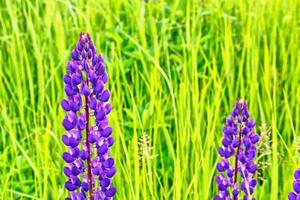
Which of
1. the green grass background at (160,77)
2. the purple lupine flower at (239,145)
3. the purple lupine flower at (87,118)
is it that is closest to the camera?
the purple lupine flower at (87,118)

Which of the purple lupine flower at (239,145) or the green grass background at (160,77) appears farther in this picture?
the green grass background at (160,77)

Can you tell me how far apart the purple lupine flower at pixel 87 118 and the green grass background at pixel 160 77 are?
0.57 m

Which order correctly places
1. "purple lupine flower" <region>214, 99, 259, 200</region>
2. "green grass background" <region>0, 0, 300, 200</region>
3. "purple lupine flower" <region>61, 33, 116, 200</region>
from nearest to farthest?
"purple lupine flower" <region>61, 33, 116, 200</region> < "purple lupine flower" <region>214, 99, 259, 200</region> < "green grass background" <region>0, 0, 300, 200</region>

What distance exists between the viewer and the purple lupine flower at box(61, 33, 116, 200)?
1797 millimetres

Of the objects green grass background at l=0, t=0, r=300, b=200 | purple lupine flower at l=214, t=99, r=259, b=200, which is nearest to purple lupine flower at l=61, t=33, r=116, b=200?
purple lupine flower at l=214, t=99, r=259, b=200

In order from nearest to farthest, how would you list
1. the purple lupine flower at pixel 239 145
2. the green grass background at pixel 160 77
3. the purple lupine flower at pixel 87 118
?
the purple lupine flower at pixel 87 118 < the purple lupine flower at pixel 239 145 < the green grass background at pixel 160 77

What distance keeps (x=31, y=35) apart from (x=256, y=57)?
1101 millimetres

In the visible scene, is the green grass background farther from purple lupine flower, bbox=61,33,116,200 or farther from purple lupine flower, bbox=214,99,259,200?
purple lupine flower, bbox=61,33,116,200

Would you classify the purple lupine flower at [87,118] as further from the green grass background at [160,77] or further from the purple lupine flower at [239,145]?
the green grass background at [160,77]

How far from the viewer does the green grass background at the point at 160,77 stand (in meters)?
2.67


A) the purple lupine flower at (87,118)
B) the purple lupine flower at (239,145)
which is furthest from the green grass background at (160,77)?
the purple lupine flower at (87,118)

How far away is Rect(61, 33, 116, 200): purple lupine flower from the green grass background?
57cm

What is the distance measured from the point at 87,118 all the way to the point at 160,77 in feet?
4.66

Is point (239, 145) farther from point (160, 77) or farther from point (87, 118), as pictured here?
point (160, 77)
